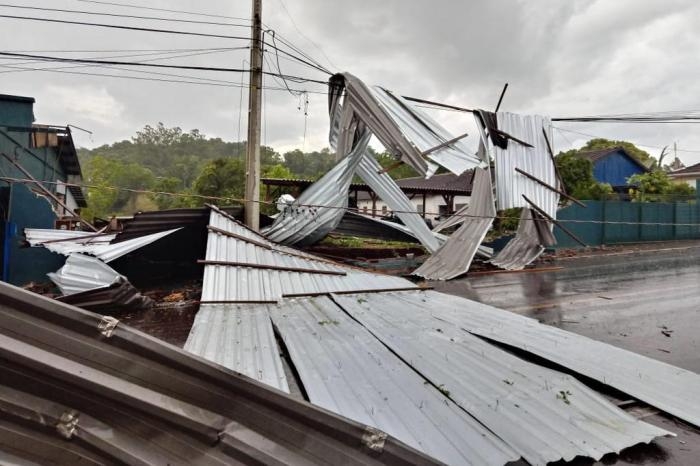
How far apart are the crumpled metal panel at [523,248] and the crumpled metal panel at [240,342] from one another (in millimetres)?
8085

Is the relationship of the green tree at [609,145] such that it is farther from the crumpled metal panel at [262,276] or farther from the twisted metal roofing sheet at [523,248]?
the crumpled metal panel at [262,276]

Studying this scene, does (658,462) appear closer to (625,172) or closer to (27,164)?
(27,164)

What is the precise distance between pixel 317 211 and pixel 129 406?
805 centimetres

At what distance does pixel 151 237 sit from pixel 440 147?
6.46 meters

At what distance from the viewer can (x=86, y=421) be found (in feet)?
4.02

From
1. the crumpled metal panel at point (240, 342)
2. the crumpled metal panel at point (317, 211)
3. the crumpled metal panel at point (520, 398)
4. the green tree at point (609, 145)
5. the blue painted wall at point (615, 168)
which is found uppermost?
the green tree at point (609, 145)

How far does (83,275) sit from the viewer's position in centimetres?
525

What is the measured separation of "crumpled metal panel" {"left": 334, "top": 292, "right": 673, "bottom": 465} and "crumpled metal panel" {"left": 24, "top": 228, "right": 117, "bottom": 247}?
6.38 metres

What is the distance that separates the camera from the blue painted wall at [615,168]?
2689 centimetres

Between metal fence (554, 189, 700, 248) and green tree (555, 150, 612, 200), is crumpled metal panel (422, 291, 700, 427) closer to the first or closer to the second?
metal fence (554, 189, 700, 248)

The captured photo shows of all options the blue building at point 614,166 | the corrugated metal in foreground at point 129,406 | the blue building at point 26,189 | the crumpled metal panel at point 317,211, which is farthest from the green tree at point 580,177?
the corrugated metal in foreground at point 129,406

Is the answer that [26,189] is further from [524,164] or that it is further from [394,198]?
[524,164]

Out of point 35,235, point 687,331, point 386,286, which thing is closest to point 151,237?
point 35,235

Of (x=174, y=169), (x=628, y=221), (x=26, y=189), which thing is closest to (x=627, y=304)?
(x=26, y=189)
